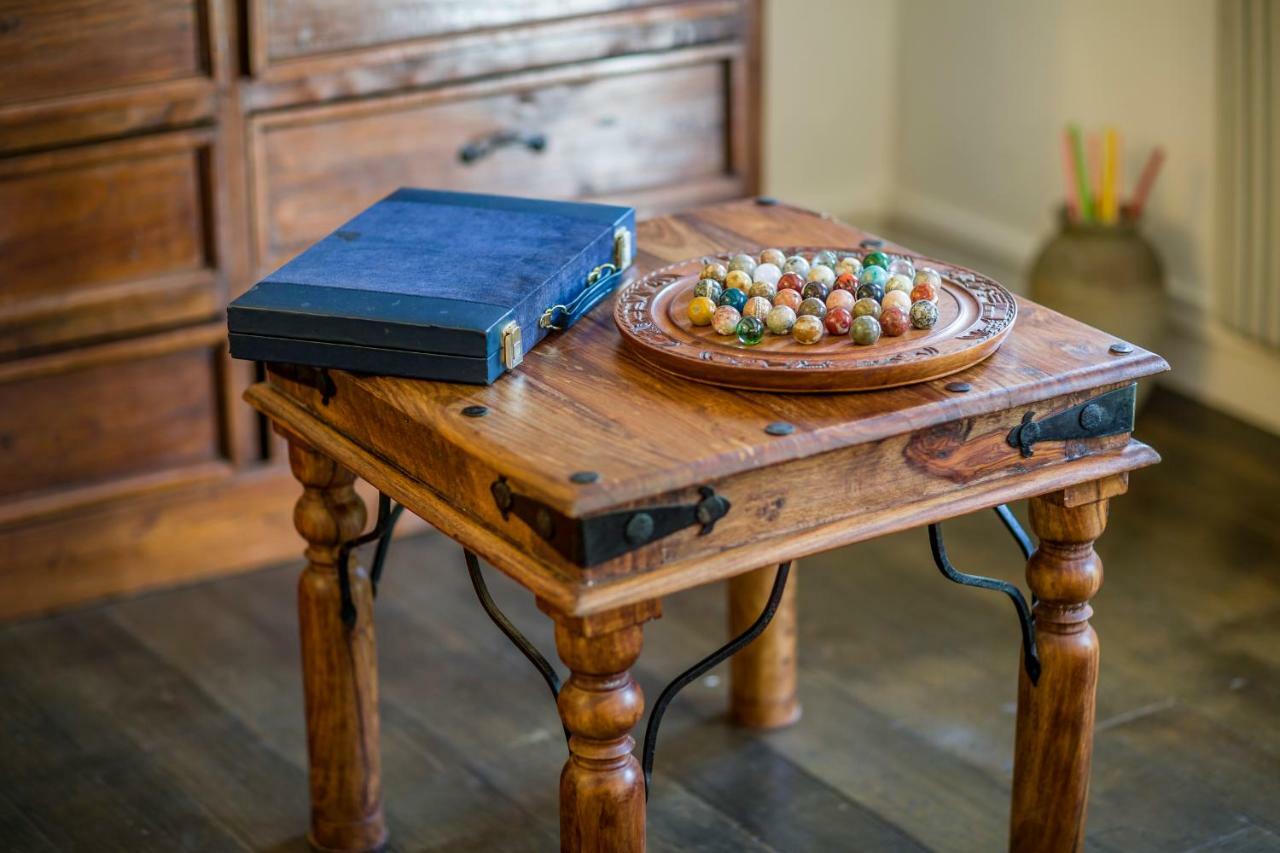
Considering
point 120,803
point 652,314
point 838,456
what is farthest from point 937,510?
point 120,803

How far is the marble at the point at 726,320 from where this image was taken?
→ 1.67 metres

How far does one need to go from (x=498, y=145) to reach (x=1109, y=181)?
105 cm

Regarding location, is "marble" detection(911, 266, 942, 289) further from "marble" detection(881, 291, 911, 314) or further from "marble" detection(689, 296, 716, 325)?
"marble" detection(689, 296, 716, 325)

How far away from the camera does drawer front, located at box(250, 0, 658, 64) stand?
8.16ft

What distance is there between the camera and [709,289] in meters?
1.73

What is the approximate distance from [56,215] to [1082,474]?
142cm

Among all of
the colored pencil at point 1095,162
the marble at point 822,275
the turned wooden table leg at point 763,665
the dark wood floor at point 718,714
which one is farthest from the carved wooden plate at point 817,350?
the colored pencil at point 1095,162

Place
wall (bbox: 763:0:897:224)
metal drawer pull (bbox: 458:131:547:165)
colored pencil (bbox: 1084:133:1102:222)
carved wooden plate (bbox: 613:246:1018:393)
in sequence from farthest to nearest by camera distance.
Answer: wall (bbox: 763:0:897:224), colored pencil (bbox: 1084:133:1102:222), metal drawer pull (bbox: 458:131:547:165), carved wooden plate (bbox: 613:246:1018:393)

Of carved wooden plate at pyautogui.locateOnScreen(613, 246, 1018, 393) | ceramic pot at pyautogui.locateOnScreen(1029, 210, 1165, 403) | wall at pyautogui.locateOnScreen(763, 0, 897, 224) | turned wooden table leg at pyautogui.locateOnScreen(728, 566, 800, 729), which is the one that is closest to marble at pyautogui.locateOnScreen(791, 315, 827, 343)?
carved wooden plate at pyautogui.locateOnScreen(613, 246, 1018, 393)

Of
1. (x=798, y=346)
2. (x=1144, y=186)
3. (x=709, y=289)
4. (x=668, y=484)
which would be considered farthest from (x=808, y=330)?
(x=1144, y=186)

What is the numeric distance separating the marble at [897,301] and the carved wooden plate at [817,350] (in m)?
0.02

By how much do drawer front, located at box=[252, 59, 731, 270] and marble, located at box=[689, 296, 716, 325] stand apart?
3.39ft

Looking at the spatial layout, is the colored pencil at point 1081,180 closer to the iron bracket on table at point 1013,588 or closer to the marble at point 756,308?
the iron bracket on table at point 1013,588

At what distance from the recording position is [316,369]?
69.0 inches
